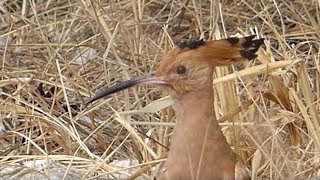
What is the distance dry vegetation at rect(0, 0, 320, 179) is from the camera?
113 inches

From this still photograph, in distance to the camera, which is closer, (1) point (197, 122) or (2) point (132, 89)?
(1) point (197, 122)

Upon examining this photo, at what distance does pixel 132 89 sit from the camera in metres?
3.51

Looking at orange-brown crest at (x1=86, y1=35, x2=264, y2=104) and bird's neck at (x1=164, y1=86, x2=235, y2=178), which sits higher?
orange-brown crest at (x1=86, y1=35, x2=264, y2=104)

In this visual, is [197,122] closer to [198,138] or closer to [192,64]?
[198,138]

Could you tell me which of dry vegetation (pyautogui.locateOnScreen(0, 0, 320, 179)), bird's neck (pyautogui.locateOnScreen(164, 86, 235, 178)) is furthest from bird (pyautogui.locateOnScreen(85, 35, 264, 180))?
dry vegetation (pyautogui.locateOnScreen(0, 0, 320, 179))

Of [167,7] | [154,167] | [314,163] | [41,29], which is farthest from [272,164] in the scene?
[167,7]

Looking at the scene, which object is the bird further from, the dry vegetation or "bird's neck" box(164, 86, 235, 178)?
the dry vegetation

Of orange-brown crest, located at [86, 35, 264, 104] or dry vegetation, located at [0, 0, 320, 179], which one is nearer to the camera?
orange-brown crest, located at [86, 35, 264, 104]

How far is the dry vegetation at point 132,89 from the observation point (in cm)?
288

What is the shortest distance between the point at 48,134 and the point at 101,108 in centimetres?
25

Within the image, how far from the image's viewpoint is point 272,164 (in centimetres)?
260

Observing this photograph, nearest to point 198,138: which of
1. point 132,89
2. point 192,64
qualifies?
point 192,64

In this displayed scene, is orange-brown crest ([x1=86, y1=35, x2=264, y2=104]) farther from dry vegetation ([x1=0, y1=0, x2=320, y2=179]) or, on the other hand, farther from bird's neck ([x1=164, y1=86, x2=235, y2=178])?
dry vegetation ([x1=0, y1=0, x2=320, y2=179])

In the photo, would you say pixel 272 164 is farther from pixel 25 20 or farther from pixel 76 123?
pixel 25 20
